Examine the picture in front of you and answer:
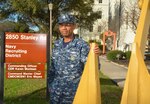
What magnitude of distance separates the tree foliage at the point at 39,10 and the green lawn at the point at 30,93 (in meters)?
31.1

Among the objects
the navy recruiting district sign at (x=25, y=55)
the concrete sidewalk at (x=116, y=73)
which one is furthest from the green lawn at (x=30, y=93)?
the concrete sidewalk at (x=116, y=73)

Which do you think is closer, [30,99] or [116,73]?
[30,99]

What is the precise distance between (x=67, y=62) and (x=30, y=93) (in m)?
6.77

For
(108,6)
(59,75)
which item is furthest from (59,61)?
(108,6)

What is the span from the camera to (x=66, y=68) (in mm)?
5199

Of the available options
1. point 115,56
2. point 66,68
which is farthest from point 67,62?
point 115,56

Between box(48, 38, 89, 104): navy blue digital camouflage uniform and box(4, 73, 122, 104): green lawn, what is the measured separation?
16.3 feet

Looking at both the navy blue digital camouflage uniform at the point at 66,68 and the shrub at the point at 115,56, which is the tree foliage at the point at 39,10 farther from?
the navy blue digital camouflage uniform at the point at 66,68

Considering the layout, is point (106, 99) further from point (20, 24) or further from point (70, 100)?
point (20, 24)

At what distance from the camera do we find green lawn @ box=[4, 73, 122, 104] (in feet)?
34.1

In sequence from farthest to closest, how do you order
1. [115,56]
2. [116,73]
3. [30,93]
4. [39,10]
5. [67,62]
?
[39,10]
[115,56]
[116,73]
[30,93]
[67,62]

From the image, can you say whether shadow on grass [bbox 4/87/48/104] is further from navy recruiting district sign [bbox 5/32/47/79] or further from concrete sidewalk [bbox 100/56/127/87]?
concrete sidewalk [bbox 100/56/127/87]

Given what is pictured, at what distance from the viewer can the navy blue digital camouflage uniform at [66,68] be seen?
5148 mm

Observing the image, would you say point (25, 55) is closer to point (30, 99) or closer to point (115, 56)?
point (30, 99)
